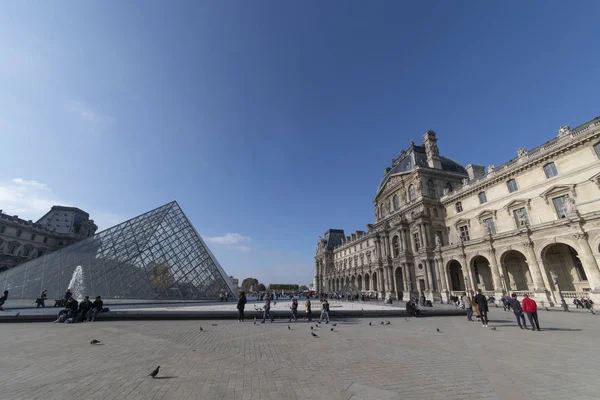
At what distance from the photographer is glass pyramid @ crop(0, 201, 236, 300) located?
22.1 m

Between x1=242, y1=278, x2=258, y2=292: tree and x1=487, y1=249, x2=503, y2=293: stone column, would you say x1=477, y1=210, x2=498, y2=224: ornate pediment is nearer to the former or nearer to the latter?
x1=487, y1=249, x2=503, y2=293: stone column

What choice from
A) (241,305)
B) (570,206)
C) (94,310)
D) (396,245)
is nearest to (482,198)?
(570,206)

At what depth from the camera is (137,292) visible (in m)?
22.5

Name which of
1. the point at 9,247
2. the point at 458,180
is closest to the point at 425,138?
the point at 458,180

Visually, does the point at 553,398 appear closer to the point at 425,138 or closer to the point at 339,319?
the point at 339,319

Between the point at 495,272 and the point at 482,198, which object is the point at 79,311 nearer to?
the point at 495,272

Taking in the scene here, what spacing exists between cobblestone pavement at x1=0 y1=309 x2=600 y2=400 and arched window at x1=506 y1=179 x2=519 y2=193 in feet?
73.2

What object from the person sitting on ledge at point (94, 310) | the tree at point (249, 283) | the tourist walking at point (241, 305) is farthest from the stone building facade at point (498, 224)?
the tree at point (249, 283)

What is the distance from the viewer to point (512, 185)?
26375 mm

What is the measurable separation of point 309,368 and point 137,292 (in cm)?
2341

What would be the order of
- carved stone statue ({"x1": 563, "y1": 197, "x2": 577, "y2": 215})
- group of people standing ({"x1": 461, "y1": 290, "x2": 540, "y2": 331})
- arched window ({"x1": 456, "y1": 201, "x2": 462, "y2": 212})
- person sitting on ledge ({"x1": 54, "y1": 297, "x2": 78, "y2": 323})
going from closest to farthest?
group of people standing ({"x1": 461, "y1": 290, "x2": 540, "y2": 331}) < person sitting on ledge ({"x1": 54, "y1": 297, "x2": 78, "y2": 323}) < carved stone statue ({"x1": 563, "y1": 197, "x2": 577, "y2": 215}) < arched window ({"x1": 456, "y1": 201, "x2": 462, "y2": 212})

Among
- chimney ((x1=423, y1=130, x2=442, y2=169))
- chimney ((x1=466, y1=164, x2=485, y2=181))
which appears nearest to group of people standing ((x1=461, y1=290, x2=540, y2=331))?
chimney ((x1=466, y1=164, x2=485, y2=181))

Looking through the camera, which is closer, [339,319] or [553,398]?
[553,398]

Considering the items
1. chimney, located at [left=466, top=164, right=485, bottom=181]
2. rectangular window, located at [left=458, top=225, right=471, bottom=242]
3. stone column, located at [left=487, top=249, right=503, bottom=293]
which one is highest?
chimney, located at [left=466, top=164, right=485, bottom=181]
